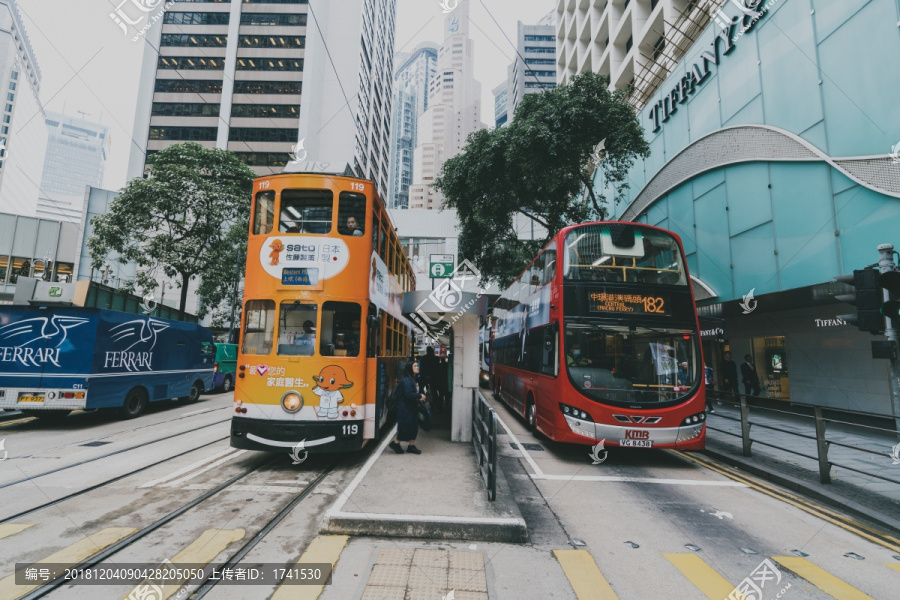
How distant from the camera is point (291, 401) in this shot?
6.57 metres

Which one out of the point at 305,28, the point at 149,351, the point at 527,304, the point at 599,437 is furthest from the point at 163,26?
the point at 599,437

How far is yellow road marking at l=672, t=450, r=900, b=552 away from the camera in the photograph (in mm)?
4777

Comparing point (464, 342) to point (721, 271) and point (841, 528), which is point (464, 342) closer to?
point (841, 528)

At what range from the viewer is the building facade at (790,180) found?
9.30 metres

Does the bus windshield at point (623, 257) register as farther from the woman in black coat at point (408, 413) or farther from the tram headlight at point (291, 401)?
the tram headlight at point (291, 401)

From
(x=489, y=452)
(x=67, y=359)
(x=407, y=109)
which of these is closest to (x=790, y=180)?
(x=489, y=452)

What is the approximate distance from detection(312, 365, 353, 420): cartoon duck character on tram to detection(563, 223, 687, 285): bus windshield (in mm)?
4385

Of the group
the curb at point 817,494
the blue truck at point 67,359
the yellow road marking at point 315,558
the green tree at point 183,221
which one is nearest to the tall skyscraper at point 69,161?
the green tree at point 183,221

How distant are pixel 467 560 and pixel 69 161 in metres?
89.2

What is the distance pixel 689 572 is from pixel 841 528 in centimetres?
272

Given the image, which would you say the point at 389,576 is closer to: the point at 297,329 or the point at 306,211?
the point at 297,329

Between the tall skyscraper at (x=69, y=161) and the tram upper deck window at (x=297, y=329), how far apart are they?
72.1 metres

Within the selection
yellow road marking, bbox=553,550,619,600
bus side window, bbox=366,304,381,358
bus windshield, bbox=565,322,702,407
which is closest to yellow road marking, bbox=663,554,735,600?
yellow road marking, bbox=553,550,619,600

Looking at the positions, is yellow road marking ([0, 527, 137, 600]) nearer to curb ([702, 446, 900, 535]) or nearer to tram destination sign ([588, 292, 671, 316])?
tram destination sign ([588, 292, 671, 316])
